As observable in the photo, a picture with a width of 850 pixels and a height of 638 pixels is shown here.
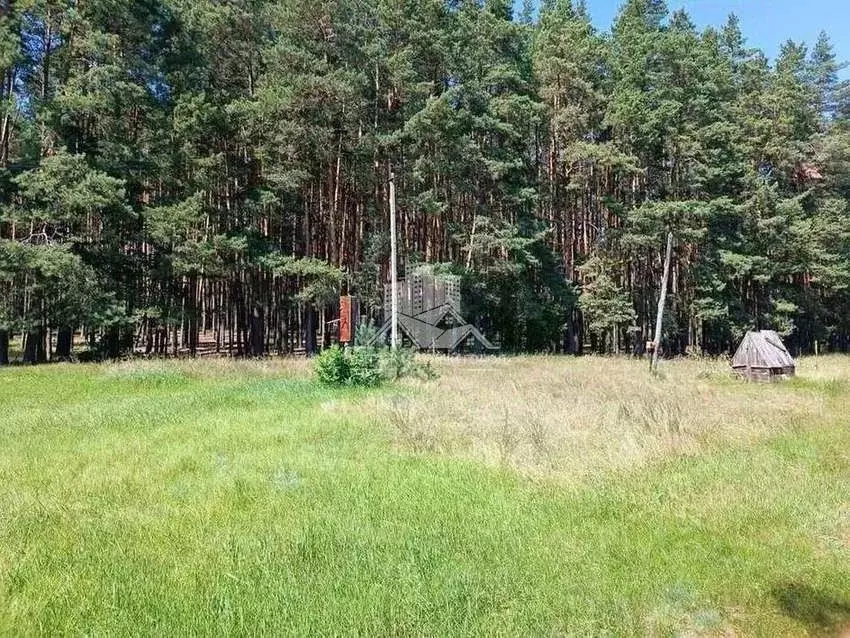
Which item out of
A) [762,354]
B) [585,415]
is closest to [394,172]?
[762,354]

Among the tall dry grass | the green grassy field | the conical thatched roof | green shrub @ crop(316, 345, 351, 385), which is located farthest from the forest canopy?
the green grassy field

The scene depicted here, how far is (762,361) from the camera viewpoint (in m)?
18.1

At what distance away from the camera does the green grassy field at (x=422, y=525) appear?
11.3ft

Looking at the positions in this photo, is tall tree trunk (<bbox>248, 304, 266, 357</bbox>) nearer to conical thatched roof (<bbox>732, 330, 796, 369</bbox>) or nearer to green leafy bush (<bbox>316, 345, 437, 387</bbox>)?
green leafy bush (<bbox>316, 345, 437, 387</bbox>)

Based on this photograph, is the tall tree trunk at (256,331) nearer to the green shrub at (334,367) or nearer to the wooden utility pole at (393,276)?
the wooden utility pole at (393,276)

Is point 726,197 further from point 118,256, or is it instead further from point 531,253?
point 118,256

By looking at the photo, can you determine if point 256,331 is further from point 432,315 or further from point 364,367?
point 364,367

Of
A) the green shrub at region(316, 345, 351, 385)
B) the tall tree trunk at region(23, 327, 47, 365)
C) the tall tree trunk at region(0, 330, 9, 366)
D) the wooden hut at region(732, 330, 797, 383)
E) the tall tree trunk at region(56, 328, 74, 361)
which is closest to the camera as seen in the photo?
the green shrub at region(316, 345, 351, 385)

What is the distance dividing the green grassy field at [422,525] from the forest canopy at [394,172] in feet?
46.1

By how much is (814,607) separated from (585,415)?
243 inches

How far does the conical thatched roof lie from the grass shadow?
16348 mm

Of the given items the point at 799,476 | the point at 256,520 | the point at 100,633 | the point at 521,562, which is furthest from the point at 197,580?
the point at 799,476

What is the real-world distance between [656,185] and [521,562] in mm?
31403

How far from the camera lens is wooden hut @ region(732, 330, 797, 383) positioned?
58.9 feet
